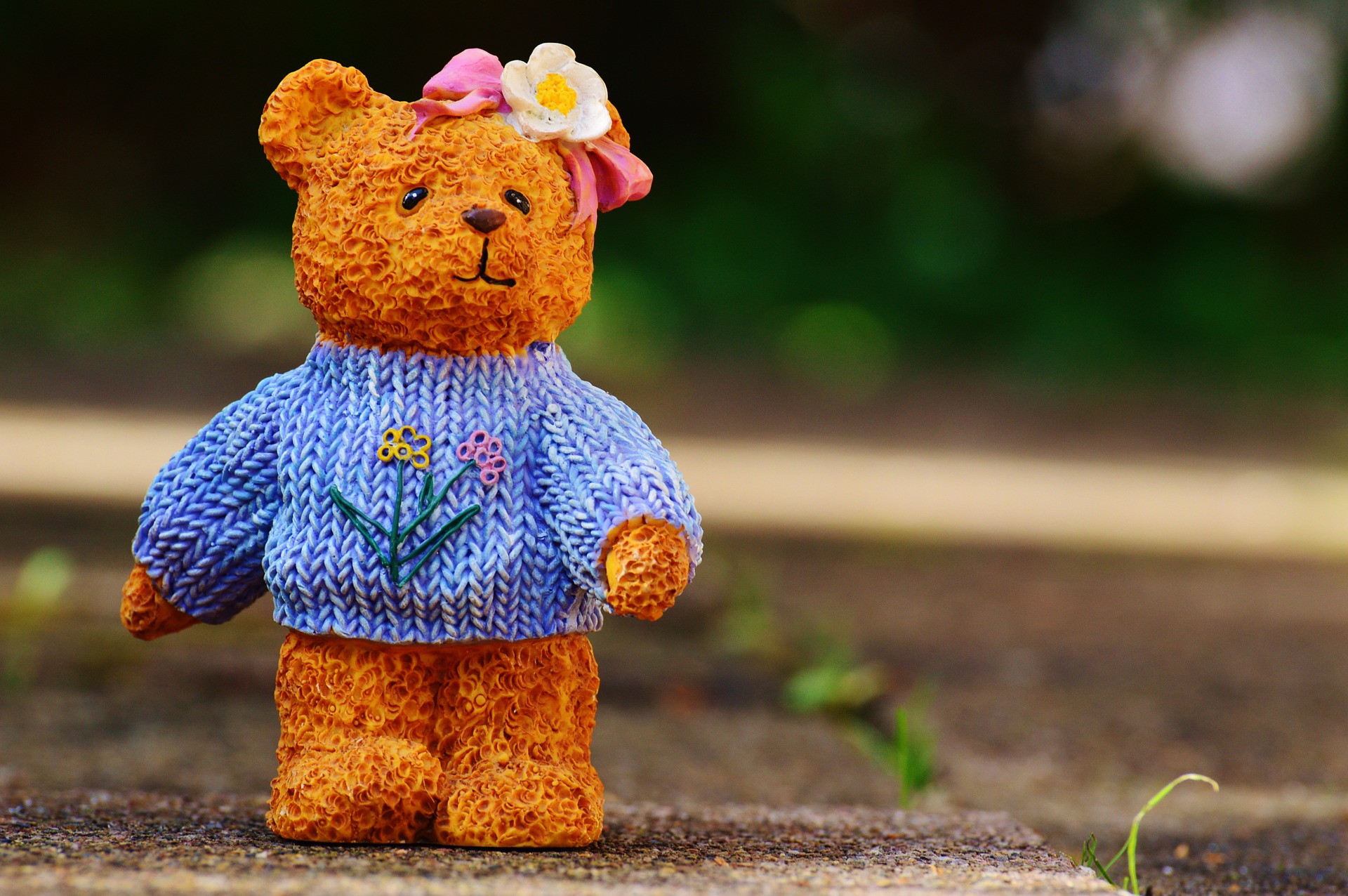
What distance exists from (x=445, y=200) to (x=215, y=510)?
556mm

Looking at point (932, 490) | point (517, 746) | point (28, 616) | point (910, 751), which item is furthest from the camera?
point (932, 490)

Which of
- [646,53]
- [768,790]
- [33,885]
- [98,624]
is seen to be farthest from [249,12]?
[33,885]

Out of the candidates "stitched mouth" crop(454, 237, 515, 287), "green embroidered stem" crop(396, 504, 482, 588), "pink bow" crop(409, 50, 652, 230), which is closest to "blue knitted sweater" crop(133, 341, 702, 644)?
"green embroidered stem" crop(396, 504, 482, 588)

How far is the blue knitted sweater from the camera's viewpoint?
80.1 inches

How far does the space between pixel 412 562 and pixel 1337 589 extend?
4.17 meters

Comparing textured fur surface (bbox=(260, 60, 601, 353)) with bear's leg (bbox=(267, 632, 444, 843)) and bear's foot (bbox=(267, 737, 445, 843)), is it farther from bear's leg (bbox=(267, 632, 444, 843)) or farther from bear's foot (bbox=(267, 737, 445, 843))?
bear's foot (bbox=(267, 737, 445, 843))

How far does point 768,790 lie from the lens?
116 inches

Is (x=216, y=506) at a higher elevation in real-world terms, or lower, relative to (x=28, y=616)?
higher

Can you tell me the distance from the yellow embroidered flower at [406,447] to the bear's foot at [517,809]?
1.40 ft

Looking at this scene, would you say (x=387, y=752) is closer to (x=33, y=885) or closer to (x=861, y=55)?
(x=33, y=885)

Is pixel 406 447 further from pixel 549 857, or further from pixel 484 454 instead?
pixel 549 857

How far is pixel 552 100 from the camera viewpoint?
7.14 feet

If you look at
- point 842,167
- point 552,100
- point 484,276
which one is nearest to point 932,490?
point 842,167

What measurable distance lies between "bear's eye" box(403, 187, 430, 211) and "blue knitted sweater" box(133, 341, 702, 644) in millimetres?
203
